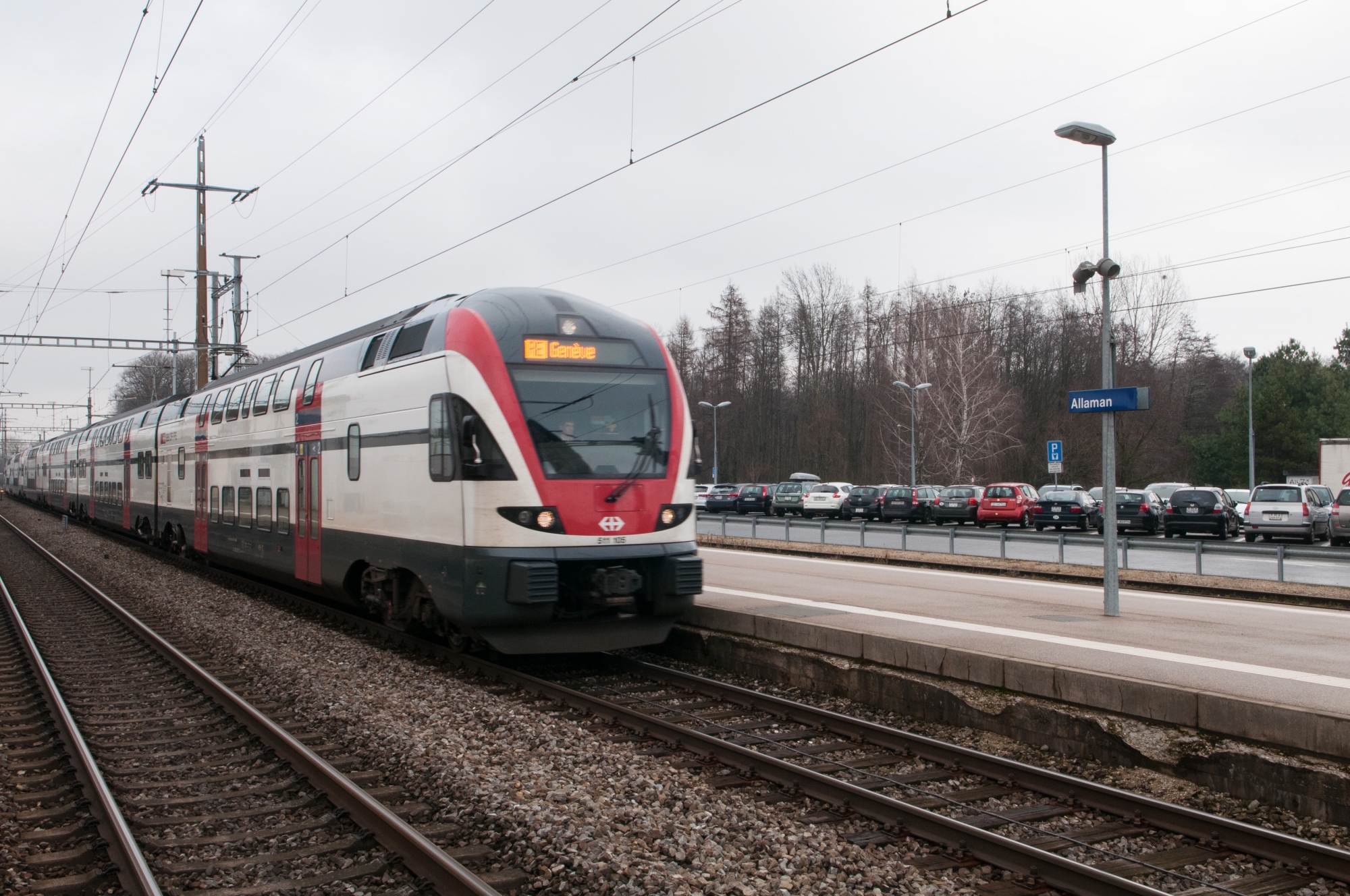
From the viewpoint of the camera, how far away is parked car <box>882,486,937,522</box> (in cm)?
3900

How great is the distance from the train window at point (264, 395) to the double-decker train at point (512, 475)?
2940 millimetres

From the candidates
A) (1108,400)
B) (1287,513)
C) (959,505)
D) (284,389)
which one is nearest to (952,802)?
(1108,400)

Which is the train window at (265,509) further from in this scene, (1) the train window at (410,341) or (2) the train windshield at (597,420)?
(2) the train windshield at (597,420)

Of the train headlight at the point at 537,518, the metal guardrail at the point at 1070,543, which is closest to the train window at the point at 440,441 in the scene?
the train headlight at the point at 537,518

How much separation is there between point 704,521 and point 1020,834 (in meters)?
23.3

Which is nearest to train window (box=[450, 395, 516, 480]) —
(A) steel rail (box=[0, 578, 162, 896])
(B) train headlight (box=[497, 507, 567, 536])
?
(B) train headlight (box=[497, 507, 567, 536])

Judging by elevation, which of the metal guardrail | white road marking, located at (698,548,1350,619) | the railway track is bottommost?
the railway track

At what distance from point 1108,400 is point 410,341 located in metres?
7.28

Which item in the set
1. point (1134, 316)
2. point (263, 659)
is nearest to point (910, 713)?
point (263, 659)

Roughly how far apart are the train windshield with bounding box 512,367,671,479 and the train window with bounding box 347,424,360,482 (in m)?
Answer: 3.10

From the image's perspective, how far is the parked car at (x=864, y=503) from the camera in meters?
41.7

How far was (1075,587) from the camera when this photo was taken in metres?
15.1

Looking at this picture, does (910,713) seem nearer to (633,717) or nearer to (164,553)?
(633,717)

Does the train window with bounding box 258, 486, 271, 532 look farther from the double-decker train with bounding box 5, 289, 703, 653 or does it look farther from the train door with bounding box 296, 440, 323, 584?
the double-decker train with bounding box 5, 289, 703, 653
